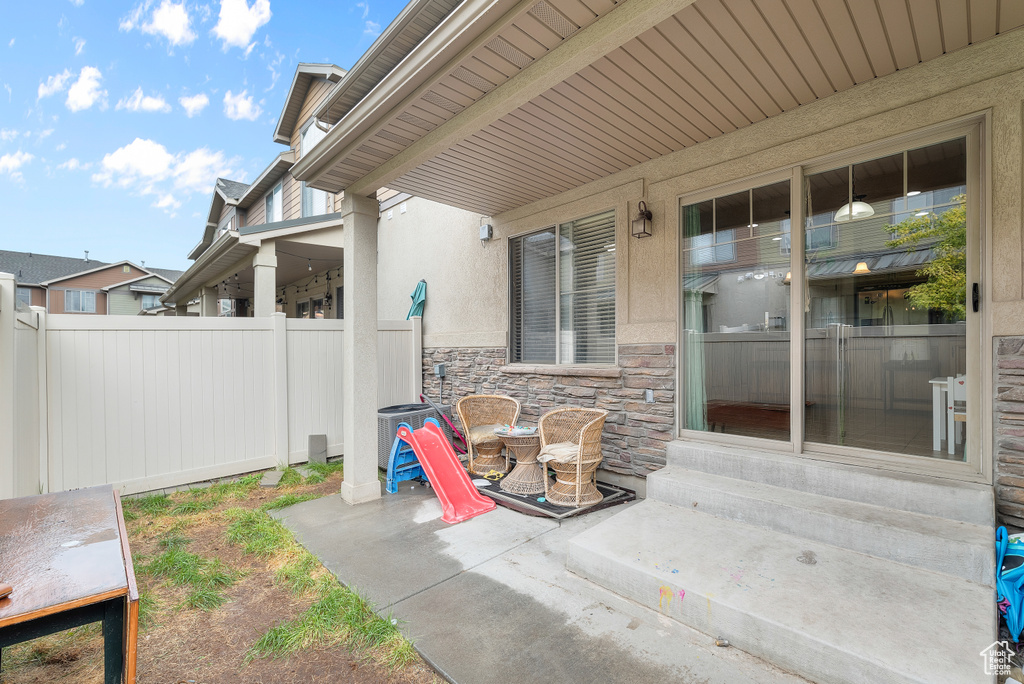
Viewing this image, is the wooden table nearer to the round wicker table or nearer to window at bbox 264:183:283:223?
the round wicker table

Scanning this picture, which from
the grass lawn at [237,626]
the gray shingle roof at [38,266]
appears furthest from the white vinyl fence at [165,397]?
the gray shingle roof at [38,266]

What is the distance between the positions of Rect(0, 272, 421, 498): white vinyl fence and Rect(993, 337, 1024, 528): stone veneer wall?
5832mm

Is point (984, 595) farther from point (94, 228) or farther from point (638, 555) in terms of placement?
point (94, 228)

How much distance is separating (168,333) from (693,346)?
5.15 metres

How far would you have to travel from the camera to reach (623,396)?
431 centimetres

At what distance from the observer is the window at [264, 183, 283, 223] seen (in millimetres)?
11148

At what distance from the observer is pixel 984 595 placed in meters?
2.11

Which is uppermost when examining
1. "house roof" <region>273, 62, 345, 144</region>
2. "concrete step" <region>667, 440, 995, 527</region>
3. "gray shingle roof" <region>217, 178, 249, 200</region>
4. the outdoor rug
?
"house roof" <region>273, 62, 345, 144</region>

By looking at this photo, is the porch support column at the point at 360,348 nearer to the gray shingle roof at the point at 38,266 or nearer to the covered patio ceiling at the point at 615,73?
the covered patio ceiling at the point at 615,73

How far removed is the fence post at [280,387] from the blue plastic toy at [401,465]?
58.1 inches

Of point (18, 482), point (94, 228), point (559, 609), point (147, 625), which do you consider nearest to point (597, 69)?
point (559, 609)

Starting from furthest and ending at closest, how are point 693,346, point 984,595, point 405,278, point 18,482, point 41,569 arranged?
point 405,278 < point 693,346 < point 18,482 < point 984,595 < point 41,569

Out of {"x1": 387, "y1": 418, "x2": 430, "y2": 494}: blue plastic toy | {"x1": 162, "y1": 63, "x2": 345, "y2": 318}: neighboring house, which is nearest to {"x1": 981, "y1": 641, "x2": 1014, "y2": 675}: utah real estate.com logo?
{"x1": 387, "y1": 418, "x2": 430, "y2": 494}: blue plastic toy

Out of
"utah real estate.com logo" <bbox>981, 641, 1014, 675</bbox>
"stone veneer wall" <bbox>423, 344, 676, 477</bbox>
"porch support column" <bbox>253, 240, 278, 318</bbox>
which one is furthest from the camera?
"porch support column" <bbox>253, 240, 278, 318</bbox>
